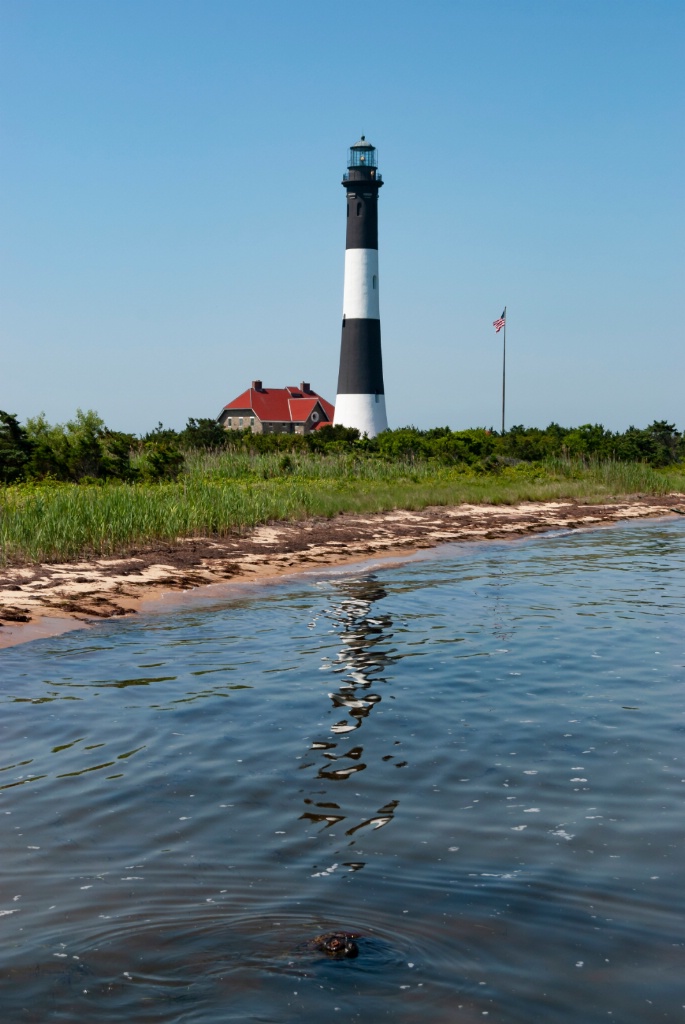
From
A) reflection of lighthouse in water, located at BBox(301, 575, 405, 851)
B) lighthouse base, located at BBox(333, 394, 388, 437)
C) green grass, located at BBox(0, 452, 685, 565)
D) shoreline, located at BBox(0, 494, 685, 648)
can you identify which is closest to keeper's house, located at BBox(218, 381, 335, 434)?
lighthouse base, located at BBox(333, 394, 388, 437)

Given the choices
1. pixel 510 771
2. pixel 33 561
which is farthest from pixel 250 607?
pixel 510 771

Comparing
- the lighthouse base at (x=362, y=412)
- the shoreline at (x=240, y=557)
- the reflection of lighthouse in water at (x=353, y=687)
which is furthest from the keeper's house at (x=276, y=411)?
the reflection of lighthouse in water at (x=353, y=687)

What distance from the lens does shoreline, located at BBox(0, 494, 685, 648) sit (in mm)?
12852

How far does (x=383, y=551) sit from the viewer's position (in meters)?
20.5

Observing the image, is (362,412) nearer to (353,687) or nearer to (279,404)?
(279,404)

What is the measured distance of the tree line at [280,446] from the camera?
85.1ft

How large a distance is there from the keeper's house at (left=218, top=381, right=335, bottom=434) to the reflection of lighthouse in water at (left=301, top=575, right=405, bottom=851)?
2460 inches

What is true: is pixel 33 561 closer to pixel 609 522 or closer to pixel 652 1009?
pixel 652 1009

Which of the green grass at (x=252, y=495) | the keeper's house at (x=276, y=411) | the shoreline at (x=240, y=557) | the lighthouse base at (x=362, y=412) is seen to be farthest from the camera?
the keeper's house at (x=276, y=411)

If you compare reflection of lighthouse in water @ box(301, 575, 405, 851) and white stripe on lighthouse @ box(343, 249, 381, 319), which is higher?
white stripe on lighthouse @ box(343, 249, 381, 319)

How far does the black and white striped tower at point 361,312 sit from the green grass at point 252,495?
40.4 feet

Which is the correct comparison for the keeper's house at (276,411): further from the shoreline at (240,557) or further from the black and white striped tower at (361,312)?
the shoreline at (240,557)

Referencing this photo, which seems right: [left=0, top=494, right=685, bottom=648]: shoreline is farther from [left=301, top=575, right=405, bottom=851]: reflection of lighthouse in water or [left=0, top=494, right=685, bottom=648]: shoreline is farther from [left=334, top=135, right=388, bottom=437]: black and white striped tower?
[left=334, top=135, right=388, bottom=437]: black and white striped tower

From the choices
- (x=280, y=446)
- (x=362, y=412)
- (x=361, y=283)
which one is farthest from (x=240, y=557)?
(x=361, y=283)
